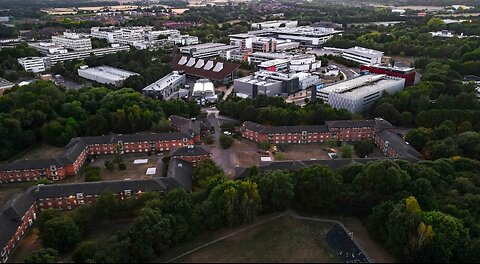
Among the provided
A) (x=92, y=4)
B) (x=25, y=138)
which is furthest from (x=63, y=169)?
(x=92, y=4)

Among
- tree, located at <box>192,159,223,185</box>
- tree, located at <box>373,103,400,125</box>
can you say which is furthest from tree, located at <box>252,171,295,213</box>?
tree, located at <box>373,103,400,125</box>

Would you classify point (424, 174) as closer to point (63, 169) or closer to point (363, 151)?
point (363, 151)

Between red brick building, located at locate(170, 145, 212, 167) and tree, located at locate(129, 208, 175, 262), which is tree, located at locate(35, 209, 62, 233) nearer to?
tree, located at locate(129, 208, 175, 262)

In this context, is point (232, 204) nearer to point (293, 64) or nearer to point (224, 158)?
point (224, 158)

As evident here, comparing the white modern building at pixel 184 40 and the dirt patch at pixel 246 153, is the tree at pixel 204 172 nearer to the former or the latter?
the dirt patch at pixel 246 153

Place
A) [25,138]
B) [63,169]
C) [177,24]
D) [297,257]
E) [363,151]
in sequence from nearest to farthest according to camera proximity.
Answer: [297,257]
[63,169]
[363,151]
[25,138]
[177,24]
